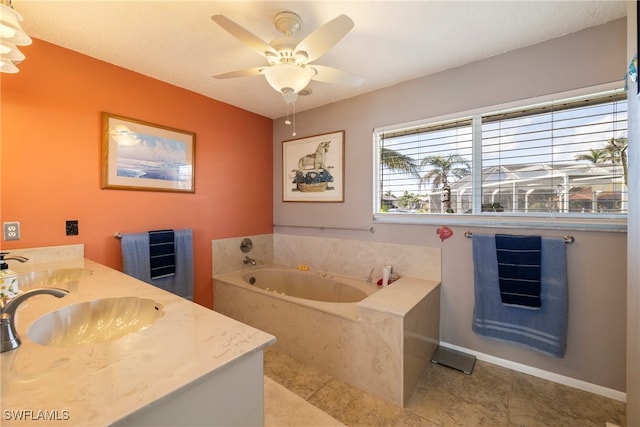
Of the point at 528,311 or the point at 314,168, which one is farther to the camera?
the point at 314,168

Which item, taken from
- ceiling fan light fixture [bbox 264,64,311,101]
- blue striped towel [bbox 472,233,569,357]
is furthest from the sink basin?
blue striped towel [bbox 472,233,569,357]

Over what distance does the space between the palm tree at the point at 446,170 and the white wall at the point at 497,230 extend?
369mm

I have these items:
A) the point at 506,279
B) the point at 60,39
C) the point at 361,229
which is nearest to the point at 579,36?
the point at 506,279

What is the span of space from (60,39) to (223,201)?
1744 millimetres

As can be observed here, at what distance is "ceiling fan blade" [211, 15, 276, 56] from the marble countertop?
4.30ft

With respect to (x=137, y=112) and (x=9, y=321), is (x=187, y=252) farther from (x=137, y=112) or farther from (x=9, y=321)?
(x=9, y=321)

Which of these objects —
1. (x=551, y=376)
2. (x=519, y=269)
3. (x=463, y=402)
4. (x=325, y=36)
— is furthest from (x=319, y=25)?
(x=551, y=376)

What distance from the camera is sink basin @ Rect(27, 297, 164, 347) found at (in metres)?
1.13

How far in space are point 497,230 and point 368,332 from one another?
51.0 inches

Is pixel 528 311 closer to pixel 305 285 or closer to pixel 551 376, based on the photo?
pixel 551 376

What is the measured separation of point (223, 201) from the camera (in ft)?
10.0

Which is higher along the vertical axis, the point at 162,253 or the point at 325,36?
the point at 325,36

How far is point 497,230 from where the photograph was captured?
214 centimetres

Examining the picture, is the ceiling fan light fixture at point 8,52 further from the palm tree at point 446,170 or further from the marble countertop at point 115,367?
the palm tree at point 446,170
